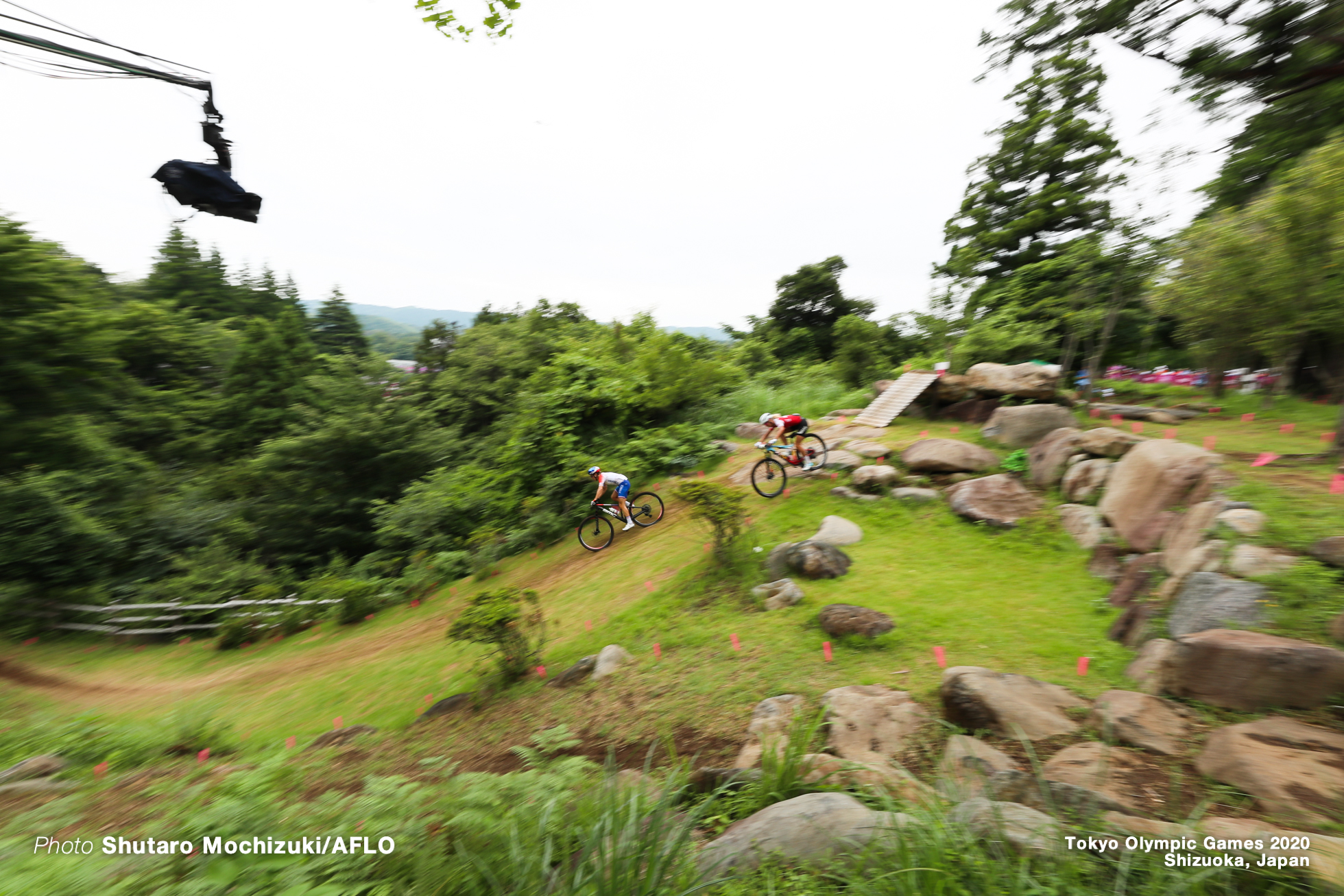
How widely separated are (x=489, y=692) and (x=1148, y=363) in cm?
2133

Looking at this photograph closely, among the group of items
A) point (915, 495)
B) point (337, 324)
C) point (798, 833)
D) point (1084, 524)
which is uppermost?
point (337, 324)

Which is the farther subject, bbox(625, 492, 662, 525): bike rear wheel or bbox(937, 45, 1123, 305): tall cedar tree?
bbox(937, 45, 1123, 305): tall cedar tree

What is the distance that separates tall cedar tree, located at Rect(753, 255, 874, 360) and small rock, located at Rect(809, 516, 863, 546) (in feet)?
67.2

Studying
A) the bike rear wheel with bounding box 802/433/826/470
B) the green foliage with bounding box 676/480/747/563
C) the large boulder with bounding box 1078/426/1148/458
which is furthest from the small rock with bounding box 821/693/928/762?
the bike rear wheel with bounding box 802/433/826/470

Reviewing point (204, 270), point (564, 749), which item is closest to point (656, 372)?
point (564, 749)

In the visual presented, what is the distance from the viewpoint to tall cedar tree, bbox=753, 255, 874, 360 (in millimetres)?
26750

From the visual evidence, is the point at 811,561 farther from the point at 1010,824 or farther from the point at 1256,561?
the point at 1010,824

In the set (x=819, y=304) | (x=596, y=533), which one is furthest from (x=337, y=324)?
(x=596, y=533)

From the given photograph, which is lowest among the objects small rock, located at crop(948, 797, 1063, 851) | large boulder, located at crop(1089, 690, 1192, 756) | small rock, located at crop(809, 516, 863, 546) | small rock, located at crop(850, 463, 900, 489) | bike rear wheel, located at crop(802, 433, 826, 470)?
large boulder, located at crop(1089, 690, 1192, 756)

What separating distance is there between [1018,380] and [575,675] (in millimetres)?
9108

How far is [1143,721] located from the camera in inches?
139

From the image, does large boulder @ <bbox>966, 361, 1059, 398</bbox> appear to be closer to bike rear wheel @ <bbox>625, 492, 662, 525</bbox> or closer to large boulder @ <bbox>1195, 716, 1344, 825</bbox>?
bike rear wheel @ <bbox>625, 492, 662, 525</bbox>

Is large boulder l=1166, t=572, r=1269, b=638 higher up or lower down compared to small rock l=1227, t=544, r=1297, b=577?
lower down

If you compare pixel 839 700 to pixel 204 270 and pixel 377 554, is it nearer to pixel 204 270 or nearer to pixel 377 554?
pixel 377 554
